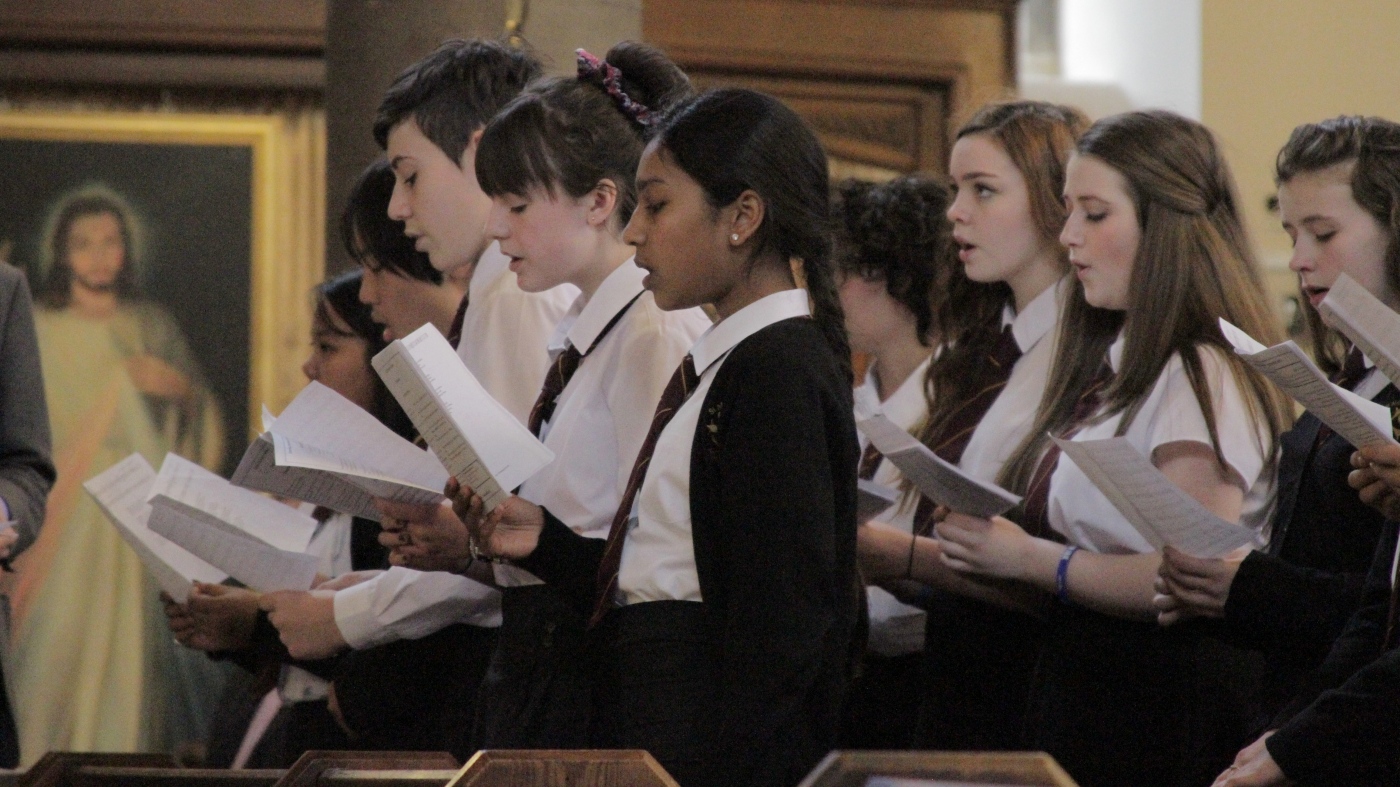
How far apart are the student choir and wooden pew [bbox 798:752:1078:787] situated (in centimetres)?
74

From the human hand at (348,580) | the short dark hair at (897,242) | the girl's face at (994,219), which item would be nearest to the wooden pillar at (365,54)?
the short dark hair at (897,242)

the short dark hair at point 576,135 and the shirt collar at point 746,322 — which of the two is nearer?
the shirt collar at point 746,322

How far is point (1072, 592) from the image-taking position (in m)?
2.69

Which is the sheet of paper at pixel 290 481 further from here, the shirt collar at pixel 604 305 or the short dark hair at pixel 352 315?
the short dark hair at pixel 352 315

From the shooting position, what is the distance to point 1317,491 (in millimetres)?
2482

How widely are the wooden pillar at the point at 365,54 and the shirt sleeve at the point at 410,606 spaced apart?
56.7 inches

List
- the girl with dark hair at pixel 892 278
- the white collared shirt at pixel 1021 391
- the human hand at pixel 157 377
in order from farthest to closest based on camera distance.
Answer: the human hand at pixel 157 377
the girl with dark hair at pixel 892 278
the white collared shirt at pixel 1021 391

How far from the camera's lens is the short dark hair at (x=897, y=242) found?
150 inches

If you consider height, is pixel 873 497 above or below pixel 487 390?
below

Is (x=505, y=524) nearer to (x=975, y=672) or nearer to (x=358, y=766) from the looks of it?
(x=358, y=766)

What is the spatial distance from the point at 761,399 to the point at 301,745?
1.69 metres

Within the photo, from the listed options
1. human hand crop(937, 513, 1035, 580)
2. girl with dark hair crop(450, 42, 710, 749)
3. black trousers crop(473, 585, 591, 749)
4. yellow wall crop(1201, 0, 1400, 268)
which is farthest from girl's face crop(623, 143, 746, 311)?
yellow wall crop(1201, 0, 1400, 268)

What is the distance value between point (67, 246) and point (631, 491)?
4166mm

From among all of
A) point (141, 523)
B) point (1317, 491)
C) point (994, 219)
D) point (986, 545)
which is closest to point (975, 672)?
point (986, 545)
